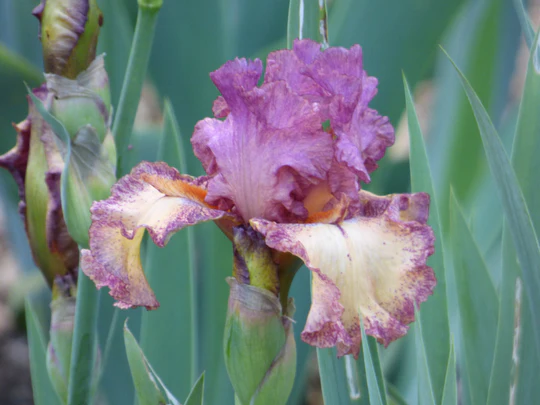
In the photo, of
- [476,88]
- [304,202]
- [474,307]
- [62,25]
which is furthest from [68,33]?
[476,88]

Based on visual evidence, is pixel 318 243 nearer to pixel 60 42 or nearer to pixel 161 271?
pixel 60 42

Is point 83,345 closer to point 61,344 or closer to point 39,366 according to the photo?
point 61,344

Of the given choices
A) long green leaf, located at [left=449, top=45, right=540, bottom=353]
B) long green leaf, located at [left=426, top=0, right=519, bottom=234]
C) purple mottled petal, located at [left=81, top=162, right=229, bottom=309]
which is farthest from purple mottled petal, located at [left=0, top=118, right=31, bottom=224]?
long green leaf, located at [left=426, top=0, right=519, bottom=234]

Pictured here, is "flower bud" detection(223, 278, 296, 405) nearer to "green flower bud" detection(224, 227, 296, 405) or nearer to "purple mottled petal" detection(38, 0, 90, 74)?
"green flower bud" detection(224, 227, 296, 405)

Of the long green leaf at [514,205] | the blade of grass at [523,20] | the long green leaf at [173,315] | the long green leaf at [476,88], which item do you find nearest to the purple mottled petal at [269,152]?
the long green leaf at [514,205]

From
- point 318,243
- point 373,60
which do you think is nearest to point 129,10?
point 373,60

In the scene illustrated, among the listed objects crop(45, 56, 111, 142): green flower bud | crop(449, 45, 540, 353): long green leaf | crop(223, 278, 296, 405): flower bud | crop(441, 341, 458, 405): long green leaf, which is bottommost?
crop(441, 341, 458, 405): long green leaf
